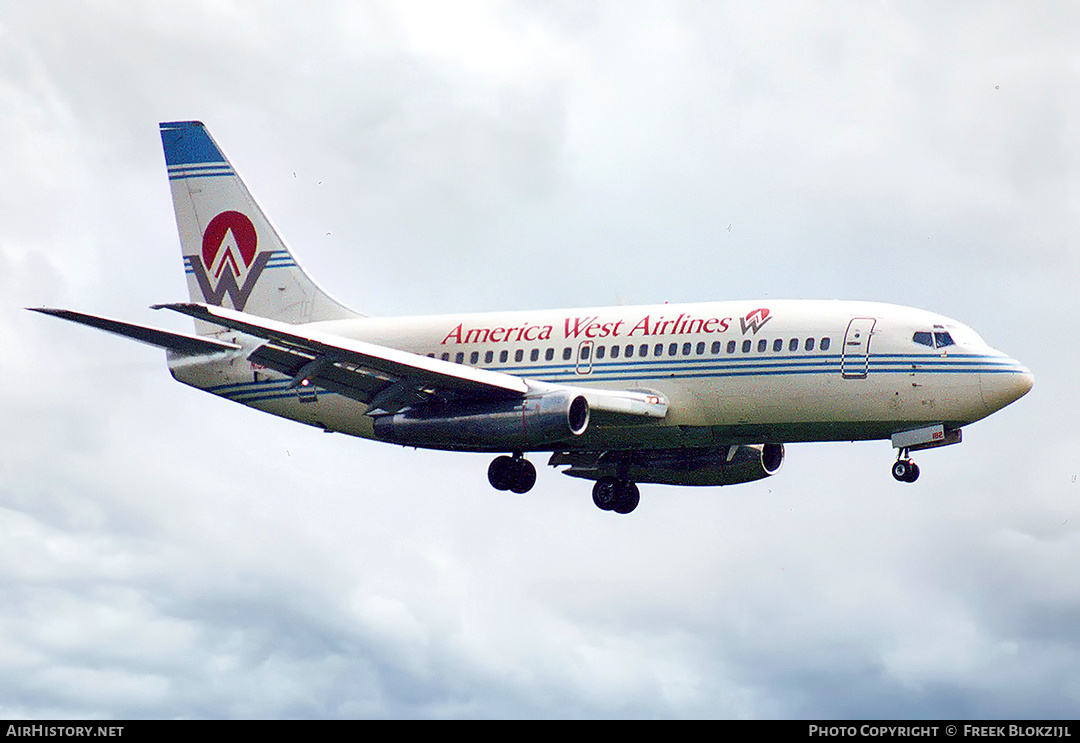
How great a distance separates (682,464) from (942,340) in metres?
10.8

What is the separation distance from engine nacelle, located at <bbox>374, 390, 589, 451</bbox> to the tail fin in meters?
10.0

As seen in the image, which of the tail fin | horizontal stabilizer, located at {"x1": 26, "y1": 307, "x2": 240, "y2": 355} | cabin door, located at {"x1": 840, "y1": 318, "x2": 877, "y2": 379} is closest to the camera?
horizontal stabilizer, located at {"x1": 26, "y1": 307, "x2": 240, "y2": 355}

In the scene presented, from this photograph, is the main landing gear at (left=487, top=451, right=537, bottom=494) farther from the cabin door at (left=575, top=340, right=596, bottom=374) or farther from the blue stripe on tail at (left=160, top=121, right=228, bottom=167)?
the blue stripe on tail at (left=160, top=121, right=228, bottom=167)

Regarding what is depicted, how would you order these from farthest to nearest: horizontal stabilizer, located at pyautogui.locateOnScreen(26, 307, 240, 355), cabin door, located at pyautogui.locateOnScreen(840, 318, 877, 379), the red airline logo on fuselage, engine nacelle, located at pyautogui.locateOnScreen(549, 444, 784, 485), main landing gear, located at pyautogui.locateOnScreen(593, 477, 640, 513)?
main landing gear, located at pyautogui.locateOnScreen(593, 477, 640, 513) → engine nacelle, located at pyautogui.locateOnScreen(549, 444, 784, 485) → the red airline logo on fuselage → cabin door, located at pyautogui.locateOnScreen(840, 318, 877, 379) → horizontal stabilizer, located at pyautogui.locateOnScreen(26, 307, 240, 355)

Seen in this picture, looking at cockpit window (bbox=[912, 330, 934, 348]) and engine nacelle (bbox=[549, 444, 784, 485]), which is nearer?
cockpit window (bbox=[912, 330, 934, 348])

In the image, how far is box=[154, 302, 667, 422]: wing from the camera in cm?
4812

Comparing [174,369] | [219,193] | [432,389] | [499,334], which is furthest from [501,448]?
[219,193]

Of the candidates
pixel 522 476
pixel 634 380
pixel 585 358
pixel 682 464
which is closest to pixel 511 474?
pixel 522 476

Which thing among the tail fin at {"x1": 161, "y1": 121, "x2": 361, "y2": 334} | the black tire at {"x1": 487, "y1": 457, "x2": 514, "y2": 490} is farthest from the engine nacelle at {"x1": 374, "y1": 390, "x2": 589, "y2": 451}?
the tail fin at {"x1": 161, "y1": 121, "x2": 361, "y2": 334}

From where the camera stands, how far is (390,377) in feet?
167

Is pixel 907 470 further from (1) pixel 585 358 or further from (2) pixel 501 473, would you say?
(2) pixel 501 473

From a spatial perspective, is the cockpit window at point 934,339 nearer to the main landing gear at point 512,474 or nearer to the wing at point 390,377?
the wing at point 390,377

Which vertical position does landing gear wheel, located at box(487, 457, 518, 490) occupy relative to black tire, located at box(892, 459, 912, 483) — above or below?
above
